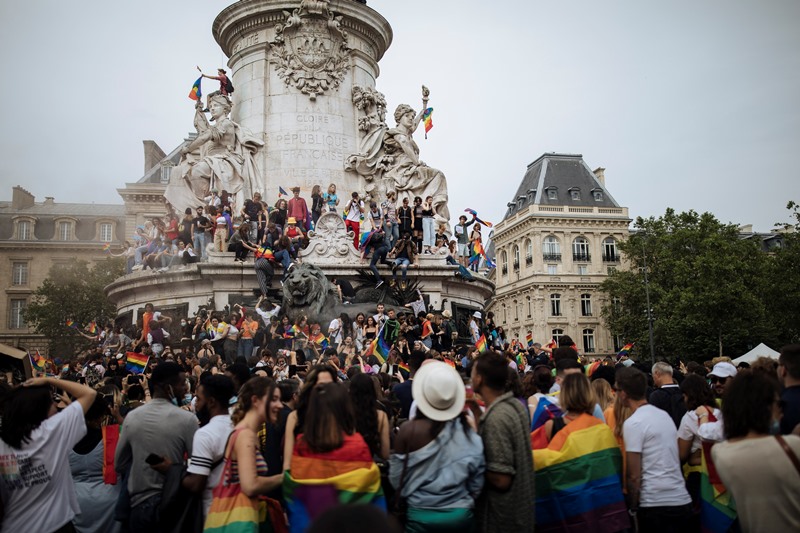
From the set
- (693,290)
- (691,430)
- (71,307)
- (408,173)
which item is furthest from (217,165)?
(693,290)

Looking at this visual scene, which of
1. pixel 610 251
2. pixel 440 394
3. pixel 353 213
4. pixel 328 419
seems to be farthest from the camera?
pixel 610 251

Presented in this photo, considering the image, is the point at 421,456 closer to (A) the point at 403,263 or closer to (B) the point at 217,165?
(A) the point at 403,263

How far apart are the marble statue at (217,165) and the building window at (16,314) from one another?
4285cm

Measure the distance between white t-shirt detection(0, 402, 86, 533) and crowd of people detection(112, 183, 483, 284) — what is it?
14.8m

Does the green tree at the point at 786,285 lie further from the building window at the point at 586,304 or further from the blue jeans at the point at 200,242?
the blue jeans at the point at 200,242

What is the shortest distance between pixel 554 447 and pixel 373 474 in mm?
1588

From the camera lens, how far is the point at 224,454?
533 cm

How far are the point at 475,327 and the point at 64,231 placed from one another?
5225cm

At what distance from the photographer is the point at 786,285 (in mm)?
44219

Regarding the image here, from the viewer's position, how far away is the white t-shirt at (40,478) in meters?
5.09

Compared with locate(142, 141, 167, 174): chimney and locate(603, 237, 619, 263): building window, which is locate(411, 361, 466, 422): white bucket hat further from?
locate(603, 237, 619, 263): building window

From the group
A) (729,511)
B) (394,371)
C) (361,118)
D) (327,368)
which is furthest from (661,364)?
(361,118)

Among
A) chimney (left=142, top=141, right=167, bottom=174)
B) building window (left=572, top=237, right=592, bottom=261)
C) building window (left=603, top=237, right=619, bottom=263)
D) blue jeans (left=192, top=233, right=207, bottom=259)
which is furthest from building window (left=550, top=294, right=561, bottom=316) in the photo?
blue jeans (left=192, top=233, right=207, bottom=259)

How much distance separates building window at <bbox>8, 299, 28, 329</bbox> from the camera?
60.2 metres
